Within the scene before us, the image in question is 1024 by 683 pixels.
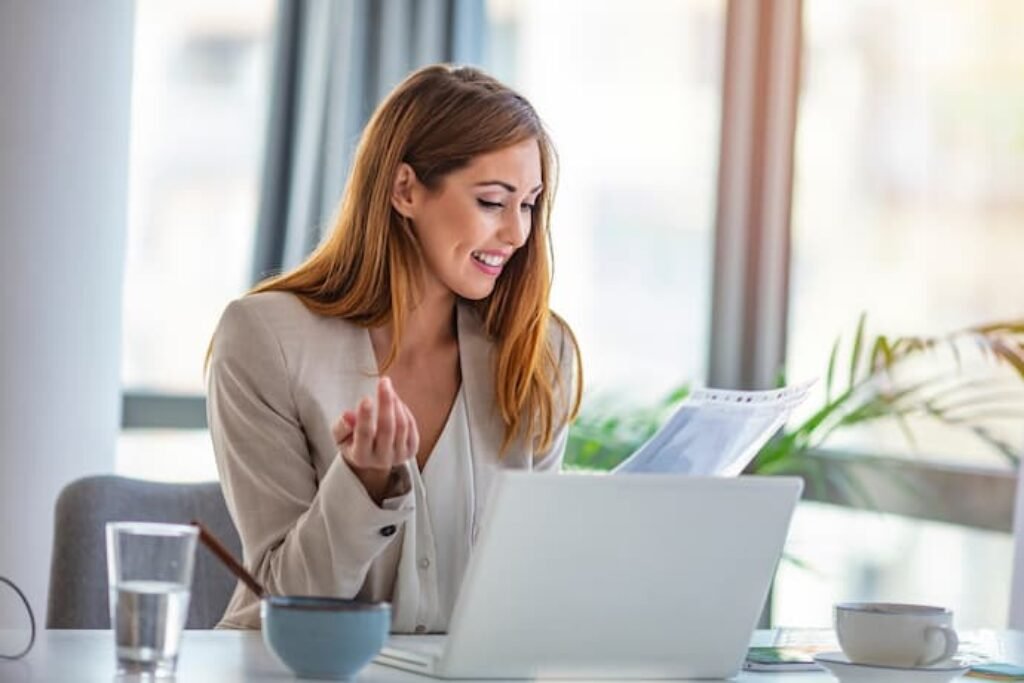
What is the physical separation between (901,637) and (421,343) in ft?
3.02

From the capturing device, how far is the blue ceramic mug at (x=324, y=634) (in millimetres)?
1479

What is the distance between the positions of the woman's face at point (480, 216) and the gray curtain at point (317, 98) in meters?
1.72

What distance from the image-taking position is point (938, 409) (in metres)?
3.56

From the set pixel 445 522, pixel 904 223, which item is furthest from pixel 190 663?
pixel 904 223

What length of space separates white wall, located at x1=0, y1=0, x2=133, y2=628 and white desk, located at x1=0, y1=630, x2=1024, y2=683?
1.56 m

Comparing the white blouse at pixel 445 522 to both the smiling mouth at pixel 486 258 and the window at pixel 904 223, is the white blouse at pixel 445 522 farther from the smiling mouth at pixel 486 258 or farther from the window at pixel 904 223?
the window at pixel 904 223

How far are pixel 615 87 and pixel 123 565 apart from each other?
293cm

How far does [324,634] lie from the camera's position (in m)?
1.48

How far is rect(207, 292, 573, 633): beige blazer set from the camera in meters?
2.00

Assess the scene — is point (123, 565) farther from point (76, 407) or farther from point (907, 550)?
point (907, 550)

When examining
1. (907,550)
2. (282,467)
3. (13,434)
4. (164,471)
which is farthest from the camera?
(164,471)

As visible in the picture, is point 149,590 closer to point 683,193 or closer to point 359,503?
point 359,503

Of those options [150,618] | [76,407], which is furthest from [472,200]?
[76,407]

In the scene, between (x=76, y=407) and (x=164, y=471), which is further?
(x=164, y=471)
